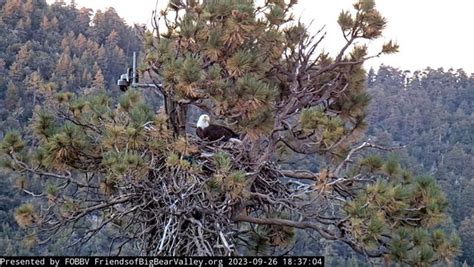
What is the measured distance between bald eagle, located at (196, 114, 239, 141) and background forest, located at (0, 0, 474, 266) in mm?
11988

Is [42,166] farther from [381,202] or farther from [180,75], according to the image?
[381,202]

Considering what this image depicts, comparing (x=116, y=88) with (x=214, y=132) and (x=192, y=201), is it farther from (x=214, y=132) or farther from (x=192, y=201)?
(x=192, y=201)

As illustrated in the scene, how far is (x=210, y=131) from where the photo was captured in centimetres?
322

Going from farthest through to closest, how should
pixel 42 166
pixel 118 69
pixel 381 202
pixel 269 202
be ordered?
pixel 118 69 < pixel 269 202 < pixel 42 166 < pixel 381 202

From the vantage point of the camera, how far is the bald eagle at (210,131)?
3215mm

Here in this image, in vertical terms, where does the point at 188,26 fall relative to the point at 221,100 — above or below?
above

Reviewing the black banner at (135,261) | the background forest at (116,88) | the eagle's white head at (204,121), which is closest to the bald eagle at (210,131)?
the eagle's white head at (204,121)

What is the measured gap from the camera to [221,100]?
2932 millimetres

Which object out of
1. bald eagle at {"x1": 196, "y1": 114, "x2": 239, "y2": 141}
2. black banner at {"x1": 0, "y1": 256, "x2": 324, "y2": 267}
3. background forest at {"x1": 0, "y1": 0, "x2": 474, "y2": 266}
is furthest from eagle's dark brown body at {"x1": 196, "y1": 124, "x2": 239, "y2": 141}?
background forest at {"x1": 0, "y1": 0, "x2": 474, "y2": 266}

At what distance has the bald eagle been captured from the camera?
3.21m

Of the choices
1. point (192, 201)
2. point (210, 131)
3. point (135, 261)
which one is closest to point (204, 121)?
point (210, 131)

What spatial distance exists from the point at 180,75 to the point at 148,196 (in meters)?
0.60

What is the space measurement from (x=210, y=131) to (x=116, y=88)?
1542 centimetres

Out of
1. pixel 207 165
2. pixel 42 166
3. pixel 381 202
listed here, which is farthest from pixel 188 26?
pixel 381 202
